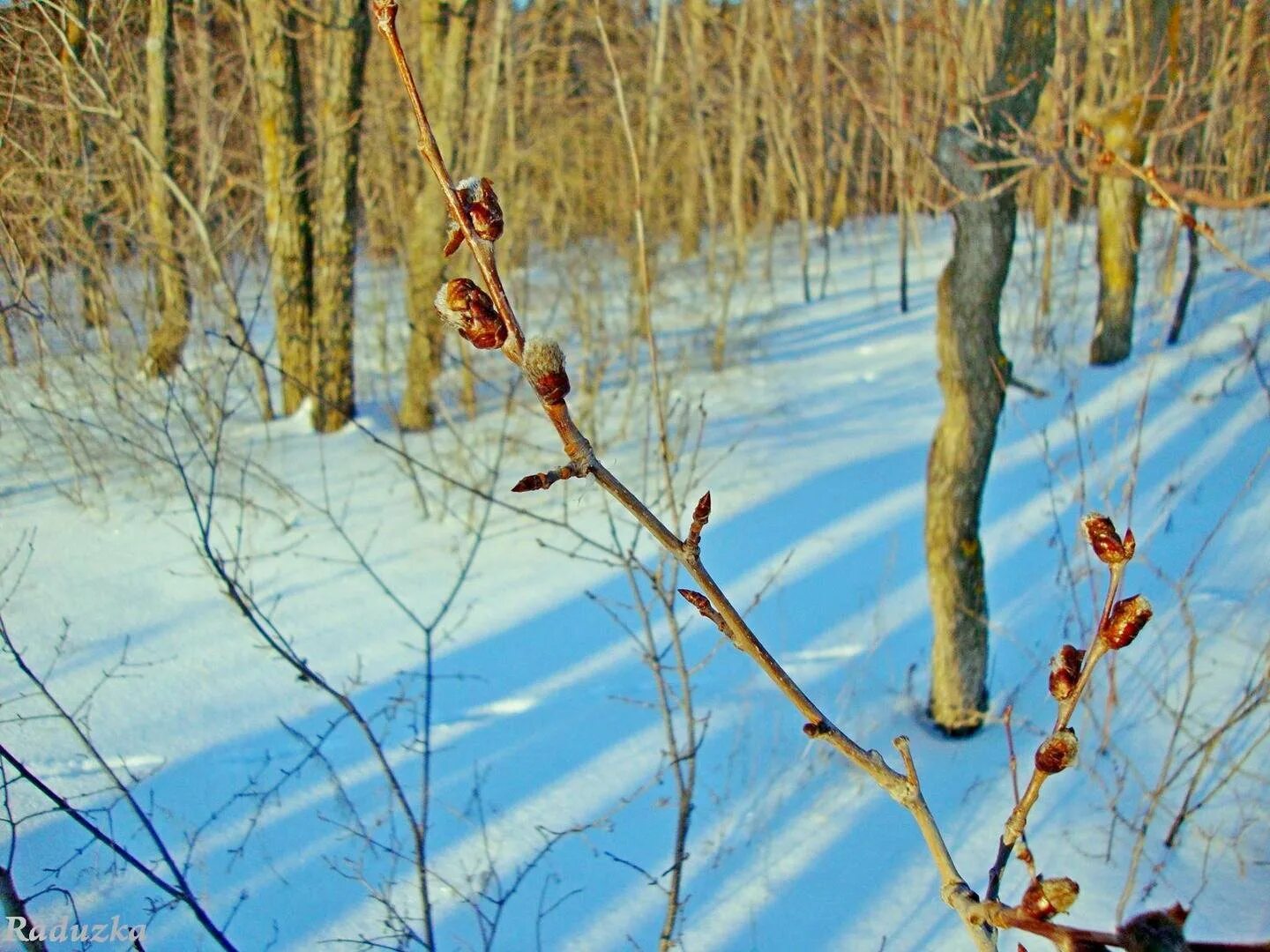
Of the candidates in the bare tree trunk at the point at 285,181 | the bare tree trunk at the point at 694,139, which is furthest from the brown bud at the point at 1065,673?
the bare tree trunk at the point at 694,139

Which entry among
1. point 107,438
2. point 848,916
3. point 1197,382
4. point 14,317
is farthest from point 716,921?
point 1197,382

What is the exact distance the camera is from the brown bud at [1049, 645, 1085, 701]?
27.5 inches

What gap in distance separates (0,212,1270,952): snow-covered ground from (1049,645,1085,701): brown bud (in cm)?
117

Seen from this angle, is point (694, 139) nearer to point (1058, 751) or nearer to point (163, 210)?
point (163, 210)

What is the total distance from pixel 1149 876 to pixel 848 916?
923 millimetres

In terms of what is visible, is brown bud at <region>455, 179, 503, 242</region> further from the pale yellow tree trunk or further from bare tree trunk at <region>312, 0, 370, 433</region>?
bare tree trunk at <region>312, 0, 370, 433</region>

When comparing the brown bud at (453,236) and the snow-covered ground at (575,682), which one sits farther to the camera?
the snow-covered ground at (575,682)

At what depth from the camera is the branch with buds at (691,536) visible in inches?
21.5

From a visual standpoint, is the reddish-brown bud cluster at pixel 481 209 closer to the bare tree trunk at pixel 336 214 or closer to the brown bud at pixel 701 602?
the brown bud at pixel 701 602

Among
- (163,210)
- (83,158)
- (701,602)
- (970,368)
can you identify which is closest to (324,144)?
(163,210)

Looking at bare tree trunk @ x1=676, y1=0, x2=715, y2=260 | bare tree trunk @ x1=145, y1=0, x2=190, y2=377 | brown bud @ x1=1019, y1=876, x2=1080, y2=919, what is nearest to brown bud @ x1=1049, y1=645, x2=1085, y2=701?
brown bud @ x1=1019, y1=876, x2=1080, y2=919

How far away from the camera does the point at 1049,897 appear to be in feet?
1.82

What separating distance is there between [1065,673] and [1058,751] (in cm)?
7

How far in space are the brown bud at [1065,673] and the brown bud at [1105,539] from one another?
84 mm
